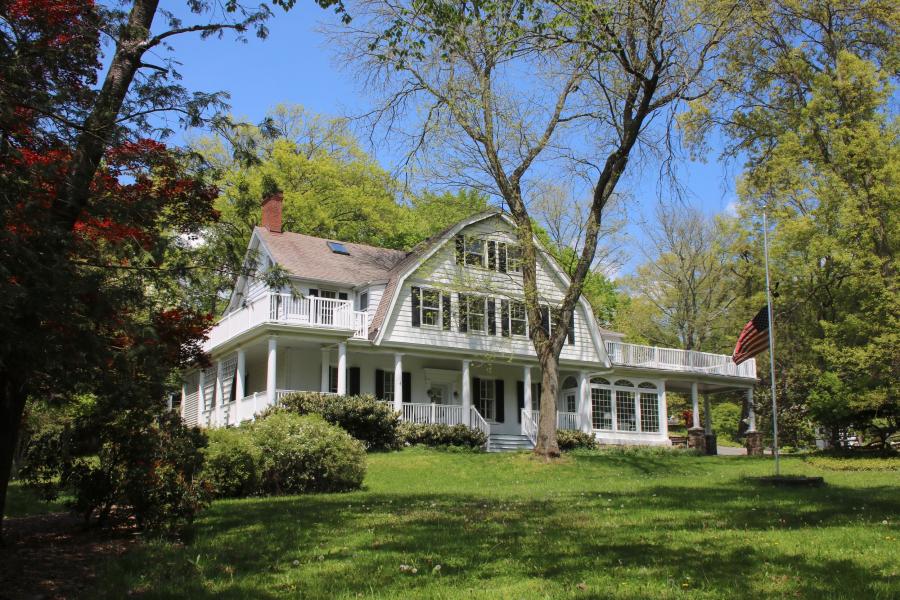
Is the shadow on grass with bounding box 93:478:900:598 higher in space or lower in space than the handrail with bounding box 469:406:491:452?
lower

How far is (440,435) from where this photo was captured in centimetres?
2498

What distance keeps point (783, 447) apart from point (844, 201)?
17682 millimetres

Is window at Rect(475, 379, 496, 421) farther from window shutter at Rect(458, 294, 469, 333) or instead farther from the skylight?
the skylight

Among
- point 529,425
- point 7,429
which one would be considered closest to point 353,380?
point 529,425

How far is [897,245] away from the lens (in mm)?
24578

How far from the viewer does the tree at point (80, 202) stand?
232 inches

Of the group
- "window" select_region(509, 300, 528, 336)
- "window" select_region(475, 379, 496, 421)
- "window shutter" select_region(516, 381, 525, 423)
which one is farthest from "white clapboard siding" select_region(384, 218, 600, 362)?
"window shutter" select_region(516, 381, 525, 423)

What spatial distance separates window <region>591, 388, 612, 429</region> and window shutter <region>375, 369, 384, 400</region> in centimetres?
934

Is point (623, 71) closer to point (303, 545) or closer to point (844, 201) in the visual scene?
point (844, 201)

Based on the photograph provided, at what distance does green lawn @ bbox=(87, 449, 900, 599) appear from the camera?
5922 millimetres

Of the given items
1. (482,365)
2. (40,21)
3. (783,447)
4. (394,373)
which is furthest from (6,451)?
(783,447)

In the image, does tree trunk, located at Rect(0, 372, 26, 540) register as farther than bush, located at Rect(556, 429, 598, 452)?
No

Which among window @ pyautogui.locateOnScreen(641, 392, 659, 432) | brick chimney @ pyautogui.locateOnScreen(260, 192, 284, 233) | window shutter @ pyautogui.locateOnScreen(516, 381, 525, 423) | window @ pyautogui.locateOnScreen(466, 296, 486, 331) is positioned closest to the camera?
window @ pyautogui.locateOnScreen(466, 296, 486, 331)

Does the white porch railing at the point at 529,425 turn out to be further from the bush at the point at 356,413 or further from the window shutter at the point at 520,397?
the bush at the point at 356,413
